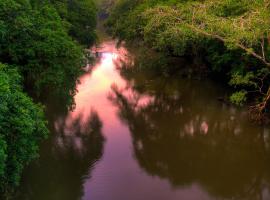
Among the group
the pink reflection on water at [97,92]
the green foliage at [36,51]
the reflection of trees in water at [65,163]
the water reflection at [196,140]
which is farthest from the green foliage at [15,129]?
the pink reflection on water at [97,92]

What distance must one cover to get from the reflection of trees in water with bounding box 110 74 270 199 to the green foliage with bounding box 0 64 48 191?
6.75 metres

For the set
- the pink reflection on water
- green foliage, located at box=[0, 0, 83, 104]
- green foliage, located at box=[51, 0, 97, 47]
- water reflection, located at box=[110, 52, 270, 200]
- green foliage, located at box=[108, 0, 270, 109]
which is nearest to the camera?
water reflection, located at box=[110, 52, 270, 200]

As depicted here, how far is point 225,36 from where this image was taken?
21.9 metres

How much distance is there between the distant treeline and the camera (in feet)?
68.4

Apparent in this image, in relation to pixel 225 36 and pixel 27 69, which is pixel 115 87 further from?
pixel 27 69

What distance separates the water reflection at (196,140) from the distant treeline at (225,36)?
1806 mm

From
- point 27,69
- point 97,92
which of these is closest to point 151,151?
point 27,69

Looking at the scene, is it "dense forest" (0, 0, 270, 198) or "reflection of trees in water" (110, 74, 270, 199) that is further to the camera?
"reflection of trees in water" (110, 74, 270, 199)

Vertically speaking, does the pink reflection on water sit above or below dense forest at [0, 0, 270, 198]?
below

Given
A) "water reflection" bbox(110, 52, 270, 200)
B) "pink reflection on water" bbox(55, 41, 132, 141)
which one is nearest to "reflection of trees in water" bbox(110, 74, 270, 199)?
"water reflection" bbox(110, 52, 270, 200)

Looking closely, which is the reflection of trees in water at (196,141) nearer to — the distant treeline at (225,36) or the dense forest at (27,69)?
the distant treeline at (225,36)

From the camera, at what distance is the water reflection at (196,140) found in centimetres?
1759

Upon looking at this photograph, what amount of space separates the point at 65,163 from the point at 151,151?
433 cm

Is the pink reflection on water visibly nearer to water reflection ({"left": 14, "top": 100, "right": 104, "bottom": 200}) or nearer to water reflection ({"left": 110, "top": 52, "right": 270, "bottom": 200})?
water reflection ({"left": 14, "top": 100, "right": 104, "bottom": 200})
